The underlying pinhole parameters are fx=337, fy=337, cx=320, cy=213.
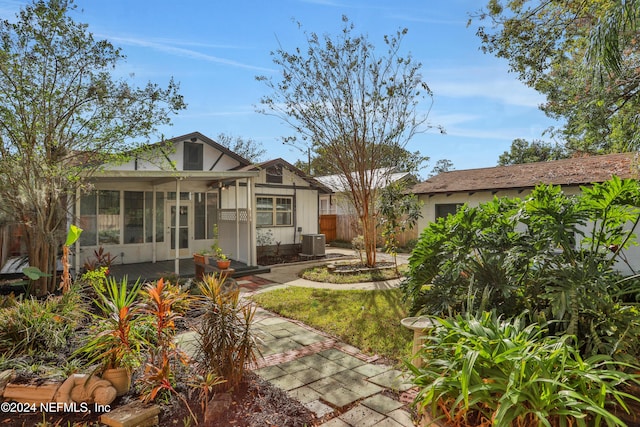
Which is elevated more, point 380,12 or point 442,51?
point 380,12

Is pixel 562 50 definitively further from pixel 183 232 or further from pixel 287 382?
pixel 183 232

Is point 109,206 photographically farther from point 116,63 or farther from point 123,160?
point 116,63

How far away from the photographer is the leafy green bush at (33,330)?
3.66m

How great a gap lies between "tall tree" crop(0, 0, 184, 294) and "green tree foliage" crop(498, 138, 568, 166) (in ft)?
109

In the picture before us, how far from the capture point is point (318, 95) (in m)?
10.6

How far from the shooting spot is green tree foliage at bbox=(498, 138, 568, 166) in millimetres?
Result: 30237

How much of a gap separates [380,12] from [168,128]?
5.80m

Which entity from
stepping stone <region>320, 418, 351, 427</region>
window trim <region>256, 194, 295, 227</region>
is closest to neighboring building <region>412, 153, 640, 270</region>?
window trim <region>256, 194, 295, 227</region>

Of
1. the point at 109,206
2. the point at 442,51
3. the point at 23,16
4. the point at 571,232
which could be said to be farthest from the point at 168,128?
the point at 571,232

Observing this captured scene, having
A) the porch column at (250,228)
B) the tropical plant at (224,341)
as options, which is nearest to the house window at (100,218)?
the porch column at (250,228)

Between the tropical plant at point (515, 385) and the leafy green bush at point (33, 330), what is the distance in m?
3.98

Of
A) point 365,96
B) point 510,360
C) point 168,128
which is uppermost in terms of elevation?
point 365,96

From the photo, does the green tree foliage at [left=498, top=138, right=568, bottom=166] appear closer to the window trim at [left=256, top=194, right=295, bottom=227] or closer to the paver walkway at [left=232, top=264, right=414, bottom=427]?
the window trim at [left=256, top=194, right=295, bottom=227]

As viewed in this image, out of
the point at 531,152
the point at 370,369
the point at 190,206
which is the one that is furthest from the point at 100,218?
the point at 531,152
